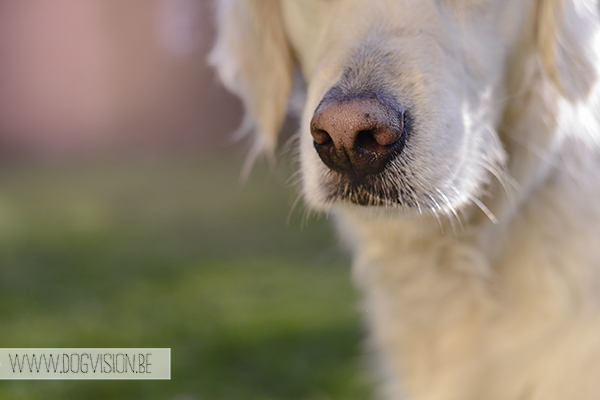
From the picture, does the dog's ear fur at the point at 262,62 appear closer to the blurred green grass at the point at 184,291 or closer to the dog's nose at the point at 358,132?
the blurred green grass at the point at 184,291

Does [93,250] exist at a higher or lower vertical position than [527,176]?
higher

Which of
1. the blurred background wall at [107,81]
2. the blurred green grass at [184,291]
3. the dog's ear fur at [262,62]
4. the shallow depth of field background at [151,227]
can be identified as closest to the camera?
the dog's ear fur at [262,62]

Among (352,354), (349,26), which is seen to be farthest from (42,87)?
(349,26)

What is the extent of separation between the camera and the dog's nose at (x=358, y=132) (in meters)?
1.32

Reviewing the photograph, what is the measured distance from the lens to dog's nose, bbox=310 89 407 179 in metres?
1.32

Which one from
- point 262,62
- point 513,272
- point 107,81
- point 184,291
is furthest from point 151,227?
point 513,272

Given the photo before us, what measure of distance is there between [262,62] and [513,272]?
1184mm

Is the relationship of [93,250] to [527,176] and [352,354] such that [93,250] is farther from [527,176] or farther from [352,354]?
[527,176]

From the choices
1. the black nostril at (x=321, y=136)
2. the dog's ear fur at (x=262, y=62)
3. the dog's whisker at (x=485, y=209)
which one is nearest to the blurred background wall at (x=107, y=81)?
the dog's ear fur at (x=262, y=62)

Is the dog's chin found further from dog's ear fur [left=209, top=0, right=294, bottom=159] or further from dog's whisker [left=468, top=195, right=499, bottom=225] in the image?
dog's ear fur [left=209, top=0, right=294, bottom=159]

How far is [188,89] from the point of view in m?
10.7

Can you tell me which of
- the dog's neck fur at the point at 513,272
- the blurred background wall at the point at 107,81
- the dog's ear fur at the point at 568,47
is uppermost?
the blurred background wall at the point at 107,81

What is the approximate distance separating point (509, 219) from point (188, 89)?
9.63 meters

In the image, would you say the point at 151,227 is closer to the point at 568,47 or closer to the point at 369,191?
the point at 369,191
